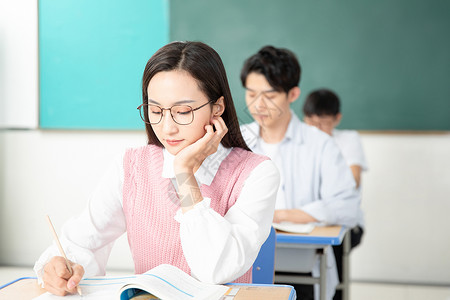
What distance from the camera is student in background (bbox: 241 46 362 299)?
2691 millimetres

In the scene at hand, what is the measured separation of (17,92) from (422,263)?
3.32 meters

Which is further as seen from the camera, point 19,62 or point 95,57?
point 19,62

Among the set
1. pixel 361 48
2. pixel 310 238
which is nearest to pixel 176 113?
pixel 310 238

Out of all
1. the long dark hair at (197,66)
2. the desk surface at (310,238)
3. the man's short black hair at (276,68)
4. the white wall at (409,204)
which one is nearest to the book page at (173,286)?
the long dark hair at (197,66)

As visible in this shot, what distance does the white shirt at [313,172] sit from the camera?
2633 mm

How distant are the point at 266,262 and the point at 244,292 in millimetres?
554

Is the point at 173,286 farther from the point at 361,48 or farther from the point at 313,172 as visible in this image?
the point at 361,48

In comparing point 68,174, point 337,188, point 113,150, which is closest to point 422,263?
point 337,188

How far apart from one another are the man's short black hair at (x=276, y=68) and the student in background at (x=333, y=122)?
1109 mm

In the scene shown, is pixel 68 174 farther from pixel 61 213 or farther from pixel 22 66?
pixel 22 66

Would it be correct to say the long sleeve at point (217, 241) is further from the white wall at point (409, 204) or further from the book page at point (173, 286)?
the white wall at point (409, 204)

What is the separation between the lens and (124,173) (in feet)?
5.15

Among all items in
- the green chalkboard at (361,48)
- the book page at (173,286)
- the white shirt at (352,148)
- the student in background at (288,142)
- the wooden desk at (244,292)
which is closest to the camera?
the book page at (173,286)

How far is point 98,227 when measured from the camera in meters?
1.52
